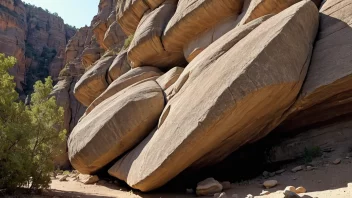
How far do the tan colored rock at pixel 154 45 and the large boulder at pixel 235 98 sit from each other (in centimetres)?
786

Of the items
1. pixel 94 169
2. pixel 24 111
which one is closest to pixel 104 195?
pixel 94 169

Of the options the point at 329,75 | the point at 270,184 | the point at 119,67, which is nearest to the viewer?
the point at 270,184

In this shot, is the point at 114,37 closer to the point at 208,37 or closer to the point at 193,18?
the point at 193,18

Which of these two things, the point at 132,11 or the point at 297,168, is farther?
the point at 132,11

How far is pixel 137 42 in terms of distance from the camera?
18.4m

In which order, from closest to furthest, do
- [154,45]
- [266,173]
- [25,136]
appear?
[25,136] → [266,173] → [154,45]

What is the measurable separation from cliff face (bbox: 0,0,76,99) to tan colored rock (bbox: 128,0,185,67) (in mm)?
41454

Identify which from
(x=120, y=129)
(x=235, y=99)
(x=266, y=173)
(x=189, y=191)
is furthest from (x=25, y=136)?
(x=266, y=173)

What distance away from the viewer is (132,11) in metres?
22.8

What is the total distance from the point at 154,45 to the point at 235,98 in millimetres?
10753

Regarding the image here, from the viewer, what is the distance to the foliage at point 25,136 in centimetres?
916

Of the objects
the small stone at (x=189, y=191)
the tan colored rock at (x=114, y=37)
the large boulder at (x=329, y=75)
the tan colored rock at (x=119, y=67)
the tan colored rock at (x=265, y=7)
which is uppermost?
the tan colored rock at (x=114, y=37)

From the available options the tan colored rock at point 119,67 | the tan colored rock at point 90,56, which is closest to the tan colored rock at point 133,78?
the tan colored rock at point 119,67

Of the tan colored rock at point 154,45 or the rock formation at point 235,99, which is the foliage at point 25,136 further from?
the tan colored rock at point 154,45
